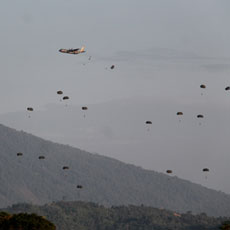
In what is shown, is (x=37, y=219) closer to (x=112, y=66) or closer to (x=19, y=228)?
(x=19, y=228)

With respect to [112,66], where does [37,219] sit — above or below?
below

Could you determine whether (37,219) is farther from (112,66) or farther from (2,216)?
(112,66)

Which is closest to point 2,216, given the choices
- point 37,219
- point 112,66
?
point 37,219

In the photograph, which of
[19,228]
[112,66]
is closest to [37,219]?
[19,228]

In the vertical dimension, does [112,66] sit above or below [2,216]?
above

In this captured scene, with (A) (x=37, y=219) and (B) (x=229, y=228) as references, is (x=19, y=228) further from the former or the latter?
(B) (x=229, y=228)

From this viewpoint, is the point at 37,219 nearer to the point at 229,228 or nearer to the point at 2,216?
the point at 2,216
